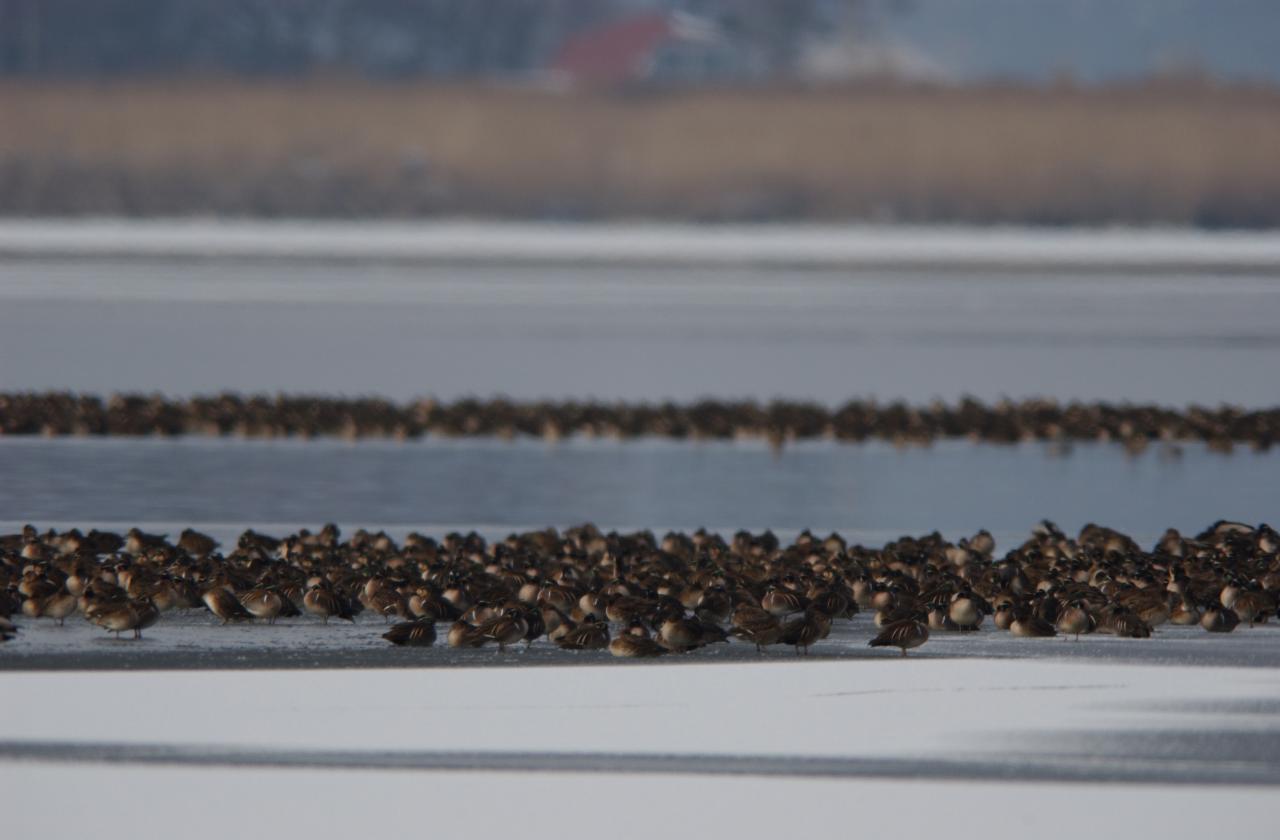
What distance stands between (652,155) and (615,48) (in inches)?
407

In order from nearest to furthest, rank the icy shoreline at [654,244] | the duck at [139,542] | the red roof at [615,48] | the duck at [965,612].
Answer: the duck at [965,612], the duck at [139,542], the icy shoreline at [654,244], the red roof at [615,48]

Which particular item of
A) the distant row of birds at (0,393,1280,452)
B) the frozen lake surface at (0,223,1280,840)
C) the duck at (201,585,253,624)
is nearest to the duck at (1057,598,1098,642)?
the frozen lake surface at (0,223,1280,840)

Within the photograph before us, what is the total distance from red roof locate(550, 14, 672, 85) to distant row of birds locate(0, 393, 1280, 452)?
35455 mm

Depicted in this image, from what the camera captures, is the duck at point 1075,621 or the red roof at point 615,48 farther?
the red roof at point 615,48

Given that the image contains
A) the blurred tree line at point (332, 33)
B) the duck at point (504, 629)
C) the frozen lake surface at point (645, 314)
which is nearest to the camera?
the duck at point (504, 629)

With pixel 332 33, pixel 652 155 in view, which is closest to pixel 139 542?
pixel 652 155

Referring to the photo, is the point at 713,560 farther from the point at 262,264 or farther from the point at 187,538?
the point at 262,264

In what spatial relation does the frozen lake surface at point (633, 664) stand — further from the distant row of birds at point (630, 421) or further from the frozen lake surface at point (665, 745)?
the distant row of birds at point (630, 421)

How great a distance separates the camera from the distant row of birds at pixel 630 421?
38.1ft

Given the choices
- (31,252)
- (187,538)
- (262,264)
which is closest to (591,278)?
(262,264)

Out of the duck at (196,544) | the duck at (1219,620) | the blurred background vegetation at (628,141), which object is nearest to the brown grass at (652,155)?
the blurred background vegetation at (628,141)

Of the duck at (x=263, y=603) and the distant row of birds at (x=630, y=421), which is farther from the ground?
the distant row of birds at (x=630, y=421)

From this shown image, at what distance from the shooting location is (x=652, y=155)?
40.1 metres

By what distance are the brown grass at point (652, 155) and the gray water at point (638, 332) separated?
9.65m
